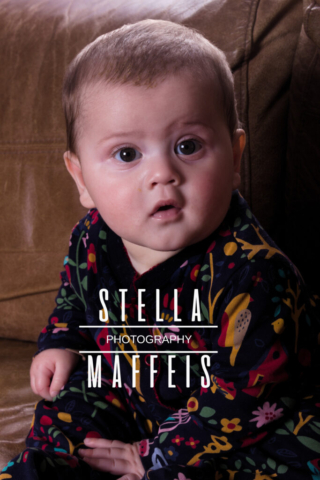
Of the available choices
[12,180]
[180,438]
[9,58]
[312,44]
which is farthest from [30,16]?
[180,438]

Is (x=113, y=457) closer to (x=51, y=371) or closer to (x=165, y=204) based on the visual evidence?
(x=51, y=371)

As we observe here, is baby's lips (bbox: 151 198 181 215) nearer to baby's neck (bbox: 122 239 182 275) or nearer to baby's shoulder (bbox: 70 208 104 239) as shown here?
baby's neck (bbox: 122 239 182 275)

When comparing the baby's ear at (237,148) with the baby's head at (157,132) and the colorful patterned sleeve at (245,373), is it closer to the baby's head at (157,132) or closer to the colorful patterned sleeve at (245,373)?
the baby's head at (157,132)

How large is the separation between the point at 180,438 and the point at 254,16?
2.41 feet

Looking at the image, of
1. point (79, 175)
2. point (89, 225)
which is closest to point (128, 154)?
point (79, 175)

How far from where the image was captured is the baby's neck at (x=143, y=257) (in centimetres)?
84

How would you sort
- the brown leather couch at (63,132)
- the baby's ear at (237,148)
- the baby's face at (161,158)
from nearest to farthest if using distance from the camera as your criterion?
the baby's face at (161,158)
the baby's ear at (237,148)
the brown leather couch at (63,132)

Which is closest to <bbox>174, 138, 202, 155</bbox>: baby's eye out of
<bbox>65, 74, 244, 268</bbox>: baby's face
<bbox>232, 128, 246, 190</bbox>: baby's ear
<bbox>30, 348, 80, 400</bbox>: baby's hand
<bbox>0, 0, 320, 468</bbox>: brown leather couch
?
<bbox>65, 74, 244, 268</bbox>: baby's face

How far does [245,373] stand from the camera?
0.69m

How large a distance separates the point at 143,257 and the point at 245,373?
10.5 inches

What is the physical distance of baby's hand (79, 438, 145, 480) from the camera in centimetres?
75

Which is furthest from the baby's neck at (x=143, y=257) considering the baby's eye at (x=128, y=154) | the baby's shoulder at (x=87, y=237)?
the baby's eye at (x=128, y=154)

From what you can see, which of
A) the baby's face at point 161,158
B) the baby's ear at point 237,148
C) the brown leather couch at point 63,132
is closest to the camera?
the baby's face at point 161,158

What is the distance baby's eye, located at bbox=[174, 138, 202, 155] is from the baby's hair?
86mm
